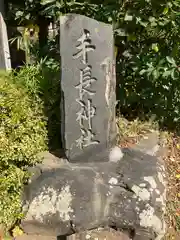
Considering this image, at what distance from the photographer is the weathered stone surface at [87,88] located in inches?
140

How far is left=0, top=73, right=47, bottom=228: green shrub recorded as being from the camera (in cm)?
355

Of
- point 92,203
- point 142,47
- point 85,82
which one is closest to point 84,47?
point 85,82

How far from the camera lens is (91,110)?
12.4 feet

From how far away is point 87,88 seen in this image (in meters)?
3.71

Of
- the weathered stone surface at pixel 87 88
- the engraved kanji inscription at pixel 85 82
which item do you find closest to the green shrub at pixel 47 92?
the weathered stone surface at pixel 87 88

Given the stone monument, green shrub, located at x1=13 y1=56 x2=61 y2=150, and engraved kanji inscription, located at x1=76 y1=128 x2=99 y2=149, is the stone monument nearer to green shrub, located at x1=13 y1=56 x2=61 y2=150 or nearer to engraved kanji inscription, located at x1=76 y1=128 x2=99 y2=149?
engraved kanji inscription, located at x1=76 y1=128 x2=99 y2=149

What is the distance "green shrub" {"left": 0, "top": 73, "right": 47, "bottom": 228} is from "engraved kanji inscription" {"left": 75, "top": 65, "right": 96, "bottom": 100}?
571 millimetres

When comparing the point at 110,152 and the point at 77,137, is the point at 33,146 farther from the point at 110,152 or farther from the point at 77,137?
the point at 110,152

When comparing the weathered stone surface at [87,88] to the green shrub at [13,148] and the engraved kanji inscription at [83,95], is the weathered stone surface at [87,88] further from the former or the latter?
the green shrub at [13,148]

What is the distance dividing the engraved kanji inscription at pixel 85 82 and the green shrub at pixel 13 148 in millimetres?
571

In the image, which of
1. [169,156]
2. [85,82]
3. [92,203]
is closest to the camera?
[92,203]

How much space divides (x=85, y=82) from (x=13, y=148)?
0.90 metres

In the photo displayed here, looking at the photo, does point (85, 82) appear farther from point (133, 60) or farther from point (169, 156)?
point (169, 156)

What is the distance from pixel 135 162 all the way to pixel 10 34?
3.47 metres
